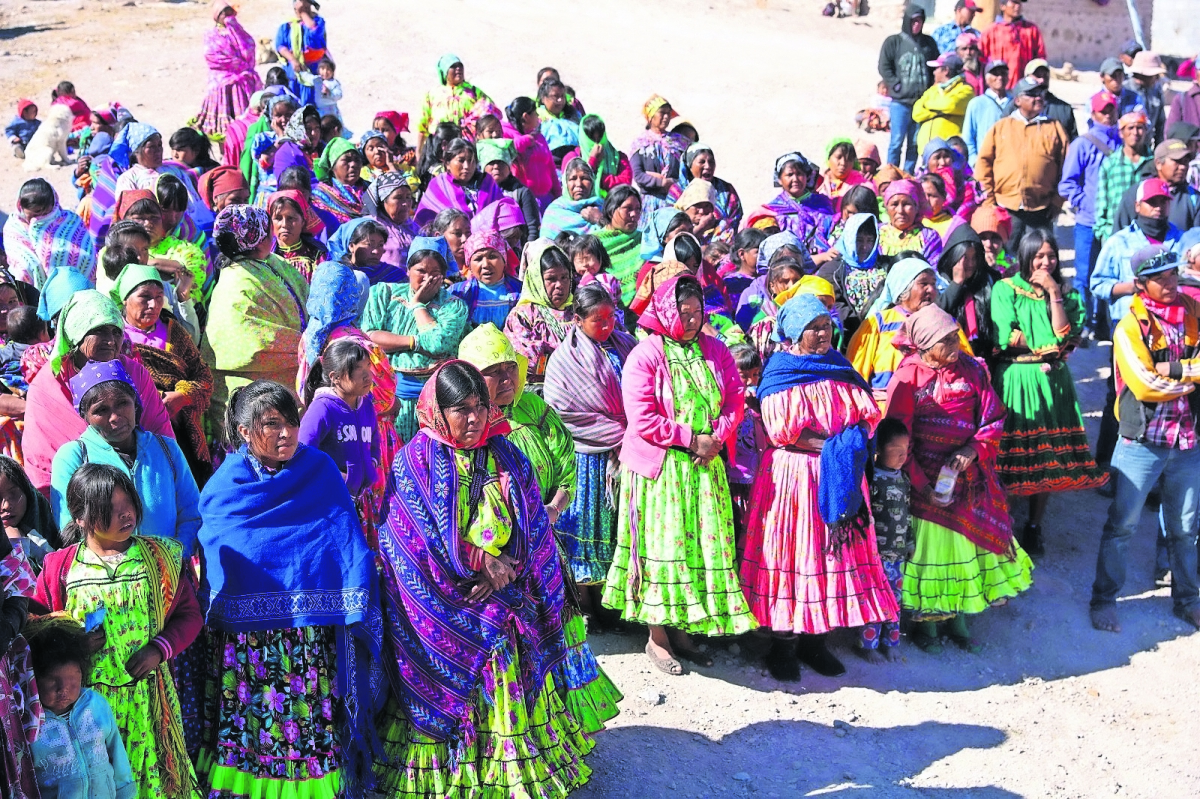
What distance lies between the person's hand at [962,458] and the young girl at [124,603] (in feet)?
13.2

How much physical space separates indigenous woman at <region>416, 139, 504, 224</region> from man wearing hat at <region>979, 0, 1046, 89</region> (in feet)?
25.8

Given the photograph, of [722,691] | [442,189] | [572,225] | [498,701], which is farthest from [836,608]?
[442,189]

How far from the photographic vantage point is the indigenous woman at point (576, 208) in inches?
347

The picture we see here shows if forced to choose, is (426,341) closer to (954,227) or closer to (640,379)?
(640,379)

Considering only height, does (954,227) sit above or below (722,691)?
above

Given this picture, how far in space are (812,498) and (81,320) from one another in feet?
11.2

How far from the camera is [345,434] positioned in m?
4.87

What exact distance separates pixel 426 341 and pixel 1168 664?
453cm

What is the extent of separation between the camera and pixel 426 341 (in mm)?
Result: 6152

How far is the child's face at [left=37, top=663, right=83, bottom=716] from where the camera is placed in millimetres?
3436

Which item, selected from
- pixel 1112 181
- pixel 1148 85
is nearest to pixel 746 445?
pixel 1112 181

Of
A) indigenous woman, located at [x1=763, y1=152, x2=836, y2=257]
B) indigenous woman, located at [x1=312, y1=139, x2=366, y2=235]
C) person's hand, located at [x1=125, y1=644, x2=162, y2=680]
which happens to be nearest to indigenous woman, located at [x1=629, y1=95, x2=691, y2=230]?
indigenous woman, located at [x1=763, y1=152, x2=836, y2=257]

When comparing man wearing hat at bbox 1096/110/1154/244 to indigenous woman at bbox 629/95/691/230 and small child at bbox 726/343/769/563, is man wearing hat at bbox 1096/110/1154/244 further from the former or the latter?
small child at bbox 726/343/769/563

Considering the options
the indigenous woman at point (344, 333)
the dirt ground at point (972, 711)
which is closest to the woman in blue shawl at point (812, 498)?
the dirt ground at point (972, 711)
